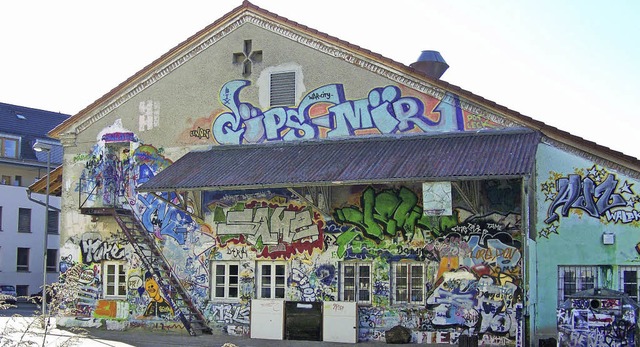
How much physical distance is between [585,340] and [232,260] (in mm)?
10306

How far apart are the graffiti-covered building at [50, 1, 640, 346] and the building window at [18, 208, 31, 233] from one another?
26718 millimetres

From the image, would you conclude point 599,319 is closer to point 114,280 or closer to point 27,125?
point 114,280

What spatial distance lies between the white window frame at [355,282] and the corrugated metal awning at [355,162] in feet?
9.15

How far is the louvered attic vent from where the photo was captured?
22438 millimetres

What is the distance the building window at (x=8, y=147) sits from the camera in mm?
49875

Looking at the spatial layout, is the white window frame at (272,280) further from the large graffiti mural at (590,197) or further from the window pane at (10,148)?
the window pane at (10,148)

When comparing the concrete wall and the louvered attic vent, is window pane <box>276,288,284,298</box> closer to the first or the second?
the louvered attic vent

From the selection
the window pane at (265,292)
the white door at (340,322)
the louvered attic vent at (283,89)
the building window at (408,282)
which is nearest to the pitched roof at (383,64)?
the louvered attic vent at (283,89)

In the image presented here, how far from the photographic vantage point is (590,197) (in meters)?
19.1

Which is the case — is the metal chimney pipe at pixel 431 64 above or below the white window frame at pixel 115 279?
above

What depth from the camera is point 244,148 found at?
74.9 ft

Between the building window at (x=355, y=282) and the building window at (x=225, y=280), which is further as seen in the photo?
the building window at (x=225, y=280)

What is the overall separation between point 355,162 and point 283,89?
3.67 metres

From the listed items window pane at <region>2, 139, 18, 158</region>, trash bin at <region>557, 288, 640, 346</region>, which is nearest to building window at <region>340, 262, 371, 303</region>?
trash bin at <region>557, 288, 640, 346</region>
